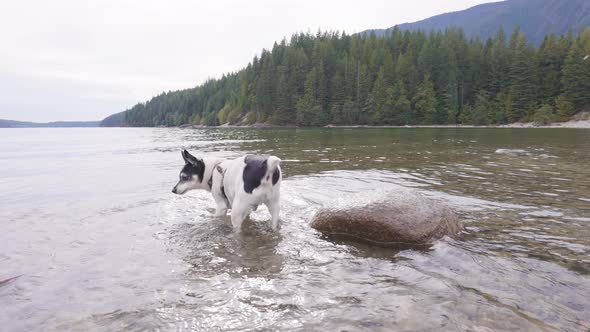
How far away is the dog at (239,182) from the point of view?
7039 mm

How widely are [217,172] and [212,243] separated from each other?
77.8 inches

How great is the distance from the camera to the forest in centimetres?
9781

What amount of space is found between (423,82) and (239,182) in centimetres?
11987

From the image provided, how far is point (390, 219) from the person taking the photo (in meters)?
6.97

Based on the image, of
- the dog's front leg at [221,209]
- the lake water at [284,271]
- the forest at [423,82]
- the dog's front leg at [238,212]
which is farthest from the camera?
the forest at [423,82]

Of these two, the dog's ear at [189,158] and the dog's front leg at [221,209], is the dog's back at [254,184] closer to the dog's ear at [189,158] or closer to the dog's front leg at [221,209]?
the dog's front leg at [221,209]

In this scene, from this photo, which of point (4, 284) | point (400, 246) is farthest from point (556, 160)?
point (4, 284)

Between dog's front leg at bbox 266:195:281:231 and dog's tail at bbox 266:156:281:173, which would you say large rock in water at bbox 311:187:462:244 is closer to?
dog's front leg at bbox 266:195:281:231

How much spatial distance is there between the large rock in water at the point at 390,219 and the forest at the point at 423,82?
9980 cm

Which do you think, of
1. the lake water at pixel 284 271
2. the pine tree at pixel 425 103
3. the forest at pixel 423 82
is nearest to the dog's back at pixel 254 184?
the lake water at pixel 284 271

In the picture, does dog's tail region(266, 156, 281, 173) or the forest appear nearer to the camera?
dog's tail region(266, 156, 281, 173)

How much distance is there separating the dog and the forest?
102 m

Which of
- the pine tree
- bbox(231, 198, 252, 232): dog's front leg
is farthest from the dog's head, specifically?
the pine tree

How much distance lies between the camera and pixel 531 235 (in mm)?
6871
